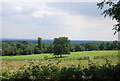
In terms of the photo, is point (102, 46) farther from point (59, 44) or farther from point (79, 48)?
point (59, 44)

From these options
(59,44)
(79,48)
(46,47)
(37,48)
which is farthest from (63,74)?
(79,48)

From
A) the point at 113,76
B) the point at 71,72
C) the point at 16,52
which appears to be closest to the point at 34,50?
the point at 16,52

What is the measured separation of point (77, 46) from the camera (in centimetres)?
909

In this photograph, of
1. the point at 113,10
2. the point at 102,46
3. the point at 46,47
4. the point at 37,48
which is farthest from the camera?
the point at 37,48

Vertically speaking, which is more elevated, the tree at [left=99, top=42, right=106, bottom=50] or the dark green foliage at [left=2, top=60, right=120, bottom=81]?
the tree at [left=99, top=42, right=106, bottom=50]

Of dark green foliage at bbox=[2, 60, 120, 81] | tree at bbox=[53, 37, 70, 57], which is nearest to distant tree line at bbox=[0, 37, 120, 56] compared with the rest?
tree at bbox=[53, 37, 70, 57]

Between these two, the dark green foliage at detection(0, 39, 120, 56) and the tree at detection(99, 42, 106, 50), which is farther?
the tree at detection(99, 42, 106, 50)

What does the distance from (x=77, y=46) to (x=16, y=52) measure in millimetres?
3457

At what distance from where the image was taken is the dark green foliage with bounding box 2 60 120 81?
15.7 feet

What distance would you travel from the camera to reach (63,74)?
479 cm

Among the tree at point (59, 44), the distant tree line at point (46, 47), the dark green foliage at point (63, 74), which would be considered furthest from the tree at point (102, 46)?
the dark green foliage at point (63, 74)

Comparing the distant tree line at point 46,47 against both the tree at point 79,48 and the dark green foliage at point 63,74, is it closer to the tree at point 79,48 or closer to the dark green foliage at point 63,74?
the tree at point 79,48

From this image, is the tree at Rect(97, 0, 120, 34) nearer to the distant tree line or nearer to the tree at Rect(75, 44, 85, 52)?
the distant tree line

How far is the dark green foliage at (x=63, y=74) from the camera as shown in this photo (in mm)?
4773
